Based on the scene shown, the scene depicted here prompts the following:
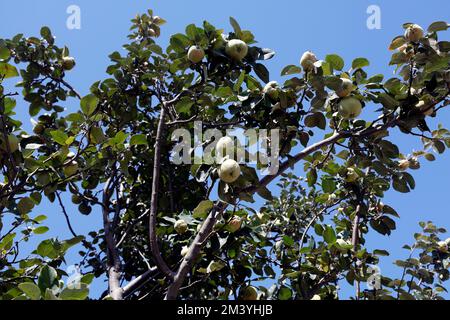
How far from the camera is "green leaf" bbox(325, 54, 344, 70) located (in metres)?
2.71

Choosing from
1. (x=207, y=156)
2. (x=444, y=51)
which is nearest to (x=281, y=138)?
(x=207, y=156)

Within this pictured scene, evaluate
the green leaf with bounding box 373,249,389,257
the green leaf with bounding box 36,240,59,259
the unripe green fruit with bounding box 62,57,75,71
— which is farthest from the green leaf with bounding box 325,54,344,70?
the unripe green fruit with bounding box 62,57,75,71

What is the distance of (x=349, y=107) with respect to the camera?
2.67 m

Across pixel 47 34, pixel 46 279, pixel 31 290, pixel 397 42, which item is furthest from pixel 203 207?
pixel 47 34

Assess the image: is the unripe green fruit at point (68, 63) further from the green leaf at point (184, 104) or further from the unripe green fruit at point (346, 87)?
the unripe green fruit at point (346, 87)

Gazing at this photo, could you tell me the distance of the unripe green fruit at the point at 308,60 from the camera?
9.00 feet

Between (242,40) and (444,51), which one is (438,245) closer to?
(444,51)

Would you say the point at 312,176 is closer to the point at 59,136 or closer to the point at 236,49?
the point at 236,49

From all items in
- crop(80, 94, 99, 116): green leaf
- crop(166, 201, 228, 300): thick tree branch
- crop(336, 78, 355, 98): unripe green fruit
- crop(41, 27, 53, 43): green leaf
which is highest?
crop(41, 27, 53, 43): green leaf

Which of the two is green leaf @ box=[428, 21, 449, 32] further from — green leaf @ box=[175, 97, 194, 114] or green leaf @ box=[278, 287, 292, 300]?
green leaf @ box=[278, 287, 292, 300]

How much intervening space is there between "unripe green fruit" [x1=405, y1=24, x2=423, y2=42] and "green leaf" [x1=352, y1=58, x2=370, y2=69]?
261 mm
